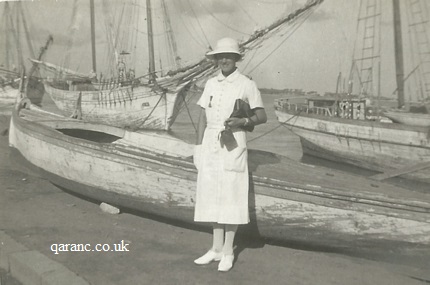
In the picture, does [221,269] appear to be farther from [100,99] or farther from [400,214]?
[100,99]

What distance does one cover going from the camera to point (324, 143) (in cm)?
1612

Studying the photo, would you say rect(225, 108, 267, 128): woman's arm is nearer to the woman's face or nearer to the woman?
the woman

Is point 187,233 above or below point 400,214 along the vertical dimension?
below

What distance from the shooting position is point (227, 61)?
343cm

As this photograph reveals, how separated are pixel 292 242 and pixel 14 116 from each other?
640 centimetres

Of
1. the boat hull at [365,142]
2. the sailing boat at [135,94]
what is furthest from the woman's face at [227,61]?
the sailing boat at [135,94]

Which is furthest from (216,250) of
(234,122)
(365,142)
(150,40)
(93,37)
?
(93,37)

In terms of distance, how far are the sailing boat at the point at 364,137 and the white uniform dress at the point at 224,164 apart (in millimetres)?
6123

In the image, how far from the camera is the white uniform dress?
339 cm

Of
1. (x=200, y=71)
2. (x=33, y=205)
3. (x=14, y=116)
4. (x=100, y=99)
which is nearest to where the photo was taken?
(x=33, y=205)

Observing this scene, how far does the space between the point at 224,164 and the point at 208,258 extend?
2.75 ft

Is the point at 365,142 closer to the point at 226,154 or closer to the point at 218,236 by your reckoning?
the point at 218,236

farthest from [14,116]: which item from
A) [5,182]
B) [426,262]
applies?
[426,262]

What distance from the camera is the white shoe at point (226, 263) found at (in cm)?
343
